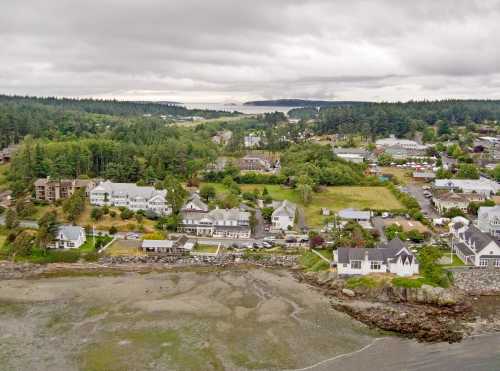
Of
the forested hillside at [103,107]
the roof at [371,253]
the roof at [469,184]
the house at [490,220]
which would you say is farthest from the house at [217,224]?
the forested hillside at [103,107]

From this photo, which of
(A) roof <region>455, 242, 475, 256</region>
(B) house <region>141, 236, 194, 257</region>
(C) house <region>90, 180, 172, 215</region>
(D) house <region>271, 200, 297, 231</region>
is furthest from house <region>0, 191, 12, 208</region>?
(A) roof <region>455, 242, 475, 256</region>

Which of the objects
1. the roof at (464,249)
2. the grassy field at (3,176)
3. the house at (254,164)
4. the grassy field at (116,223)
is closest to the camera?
the roof at (464,249)

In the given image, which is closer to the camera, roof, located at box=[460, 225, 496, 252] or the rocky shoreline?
the rocky shoreline

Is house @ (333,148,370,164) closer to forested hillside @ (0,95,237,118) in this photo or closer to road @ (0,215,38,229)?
road @ (0,215,38,229)

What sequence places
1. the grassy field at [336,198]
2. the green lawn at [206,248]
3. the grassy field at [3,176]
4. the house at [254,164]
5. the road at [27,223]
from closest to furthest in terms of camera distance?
the green lawn at [206,248] → the road at [27,223] → the grassy field at [336,198] → the grassy field at [3,176] → the house at [254,164]

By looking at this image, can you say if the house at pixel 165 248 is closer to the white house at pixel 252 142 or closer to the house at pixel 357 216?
the house at pixel 357 216

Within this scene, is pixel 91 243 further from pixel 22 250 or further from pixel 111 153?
pixel 111 153
